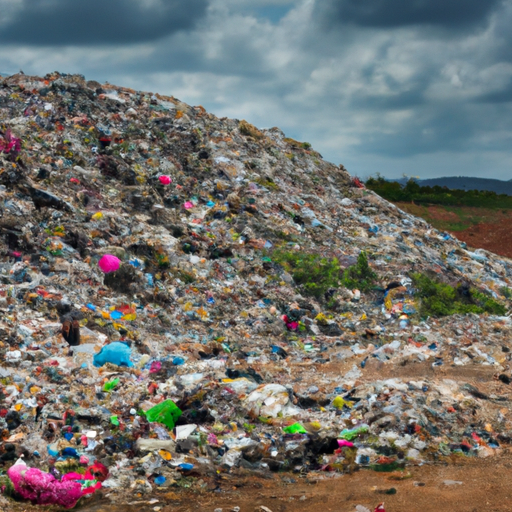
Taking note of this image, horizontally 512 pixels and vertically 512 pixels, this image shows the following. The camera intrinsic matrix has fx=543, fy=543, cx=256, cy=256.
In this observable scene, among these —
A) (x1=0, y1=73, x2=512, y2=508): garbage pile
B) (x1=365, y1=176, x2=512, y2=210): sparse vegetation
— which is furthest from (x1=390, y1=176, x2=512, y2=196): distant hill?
(x1=0, y1=73, x2=512, y2=508): garbage pile

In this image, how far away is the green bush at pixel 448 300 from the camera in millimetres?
9844

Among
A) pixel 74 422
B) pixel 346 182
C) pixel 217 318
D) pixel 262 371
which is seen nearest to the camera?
pixel 74 422

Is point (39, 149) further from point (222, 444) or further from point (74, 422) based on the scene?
point (222, 444)

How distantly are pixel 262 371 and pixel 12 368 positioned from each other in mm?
3176

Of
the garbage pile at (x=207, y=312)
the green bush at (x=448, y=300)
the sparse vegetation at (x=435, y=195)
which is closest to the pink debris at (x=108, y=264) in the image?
the garbage pile at (x=207, y=312)

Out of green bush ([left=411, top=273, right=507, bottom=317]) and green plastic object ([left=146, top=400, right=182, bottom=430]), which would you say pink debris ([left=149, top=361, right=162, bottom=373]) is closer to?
green plastic object ([left=146, top=400, right=182, bottom=430])

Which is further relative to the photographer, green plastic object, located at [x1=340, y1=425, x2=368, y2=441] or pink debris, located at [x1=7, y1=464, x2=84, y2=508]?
green plastic object, located at [x1=340, y1=425, x2=368, y2=441]

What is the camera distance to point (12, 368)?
607 cm

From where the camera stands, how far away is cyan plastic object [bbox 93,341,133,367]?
21.9 feet

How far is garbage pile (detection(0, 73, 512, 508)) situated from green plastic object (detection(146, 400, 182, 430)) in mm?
28

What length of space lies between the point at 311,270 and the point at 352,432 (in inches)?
203

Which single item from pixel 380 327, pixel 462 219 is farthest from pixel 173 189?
pixel 462 219

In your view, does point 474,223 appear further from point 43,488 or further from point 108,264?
point 43,488

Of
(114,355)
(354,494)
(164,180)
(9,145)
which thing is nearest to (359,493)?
(354,494)
